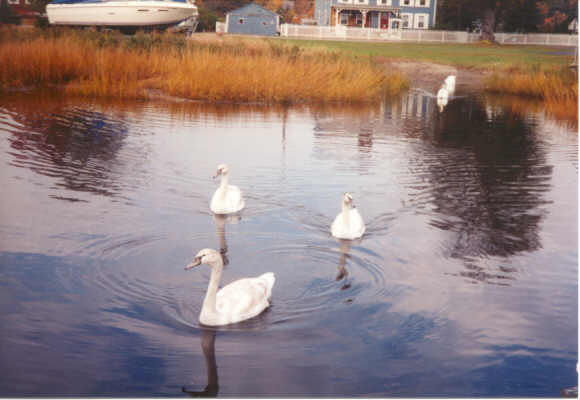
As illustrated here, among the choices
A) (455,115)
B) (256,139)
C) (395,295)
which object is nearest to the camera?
(395,295)

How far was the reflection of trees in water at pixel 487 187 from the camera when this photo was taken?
871 centimetres

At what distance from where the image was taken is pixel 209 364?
5570 mm

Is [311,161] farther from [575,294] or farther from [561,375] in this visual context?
[561,375]

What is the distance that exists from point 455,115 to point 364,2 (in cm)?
4540

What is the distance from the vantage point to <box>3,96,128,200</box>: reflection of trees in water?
36.8 feet

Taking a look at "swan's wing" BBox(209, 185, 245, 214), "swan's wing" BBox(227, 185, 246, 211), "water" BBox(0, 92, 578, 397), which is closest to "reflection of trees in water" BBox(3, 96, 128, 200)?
"water" BBox(0, 92, 578, 397)

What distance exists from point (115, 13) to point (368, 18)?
3083 centimetres

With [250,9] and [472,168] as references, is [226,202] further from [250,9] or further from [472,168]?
[250,9]

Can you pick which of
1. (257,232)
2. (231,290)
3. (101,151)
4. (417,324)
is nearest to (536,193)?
(257,232)

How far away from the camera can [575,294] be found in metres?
7.21

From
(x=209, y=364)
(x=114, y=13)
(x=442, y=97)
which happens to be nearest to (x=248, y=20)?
(x=114, y=13)

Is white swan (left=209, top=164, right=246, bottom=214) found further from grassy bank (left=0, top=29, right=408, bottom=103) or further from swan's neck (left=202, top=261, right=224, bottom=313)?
grassy bank (left=0, top=29, right=408, bottom=103)

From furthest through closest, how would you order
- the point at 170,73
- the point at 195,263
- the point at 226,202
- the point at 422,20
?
the point at 422,20, the point at 170,73, the point at 226,202, the point at 195,263

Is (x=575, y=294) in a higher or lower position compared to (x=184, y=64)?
lower
